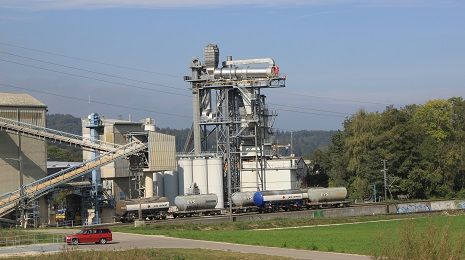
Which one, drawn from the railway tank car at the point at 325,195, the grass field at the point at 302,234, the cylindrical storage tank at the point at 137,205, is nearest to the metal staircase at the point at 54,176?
the cylindrical storage tank at the point at 137,205

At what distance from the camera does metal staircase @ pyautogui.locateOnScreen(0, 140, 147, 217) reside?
89688mm

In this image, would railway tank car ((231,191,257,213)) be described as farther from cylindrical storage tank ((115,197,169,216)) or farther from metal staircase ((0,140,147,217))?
metal staircase ((0,140,147,217))

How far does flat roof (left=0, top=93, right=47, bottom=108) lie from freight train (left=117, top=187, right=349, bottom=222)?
15480 millimetres

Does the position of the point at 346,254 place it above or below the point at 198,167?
below

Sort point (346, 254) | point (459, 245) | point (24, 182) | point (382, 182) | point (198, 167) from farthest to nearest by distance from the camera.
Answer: point (382, 182) < point (198, 167) < point (24, 182) < point (346, 254) < point (459, 245)

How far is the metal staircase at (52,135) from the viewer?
303ft

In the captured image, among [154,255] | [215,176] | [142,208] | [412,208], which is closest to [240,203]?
[215,176]

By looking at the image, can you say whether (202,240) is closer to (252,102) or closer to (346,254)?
(346,254)

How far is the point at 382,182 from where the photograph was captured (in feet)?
426

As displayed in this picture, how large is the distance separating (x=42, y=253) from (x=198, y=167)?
65164 millimetres

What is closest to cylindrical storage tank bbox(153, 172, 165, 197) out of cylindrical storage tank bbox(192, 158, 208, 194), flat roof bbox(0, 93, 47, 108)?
cylindrical storage tank bbox(192, 158, 208, 194)

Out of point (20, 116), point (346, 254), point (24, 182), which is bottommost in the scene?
point (346, 254)

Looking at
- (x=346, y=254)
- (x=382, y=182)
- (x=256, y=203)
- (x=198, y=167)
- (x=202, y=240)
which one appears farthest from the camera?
(x=382, y=182)

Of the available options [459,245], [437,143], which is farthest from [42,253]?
[437,143]
